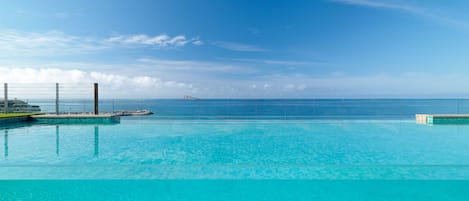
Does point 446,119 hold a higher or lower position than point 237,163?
higher

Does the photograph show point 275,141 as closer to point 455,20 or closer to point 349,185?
Result: point 349,185

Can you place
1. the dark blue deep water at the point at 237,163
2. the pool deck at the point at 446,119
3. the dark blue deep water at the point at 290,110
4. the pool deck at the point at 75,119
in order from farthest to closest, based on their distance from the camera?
the dark blue deep water at the point at 290,110 < the pool deck at the point at 75,119 < the pool deck at the point at 446,119 < the dark blue deep water at the point at 237,163

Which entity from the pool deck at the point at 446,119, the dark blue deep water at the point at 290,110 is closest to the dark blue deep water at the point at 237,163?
the pool deck at the point at 446,119

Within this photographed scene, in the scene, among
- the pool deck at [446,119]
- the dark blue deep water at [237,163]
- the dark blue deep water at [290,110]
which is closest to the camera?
the dark blue deep water at [237,163]

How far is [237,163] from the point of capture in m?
4.04

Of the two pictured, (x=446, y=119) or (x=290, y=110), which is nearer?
(x=446, y=119)

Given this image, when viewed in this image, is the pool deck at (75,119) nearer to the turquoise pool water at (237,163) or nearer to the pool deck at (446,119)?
the turquoise pool water at (237,163)

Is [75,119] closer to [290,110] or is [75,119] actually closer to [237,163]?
[237,163]

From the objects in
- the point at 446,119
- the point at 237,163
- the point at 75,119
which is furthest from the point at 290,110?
the point at 237,163

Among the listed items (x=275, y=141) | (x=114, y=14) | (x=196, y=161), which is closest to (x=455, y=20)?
(x=275, y=141)

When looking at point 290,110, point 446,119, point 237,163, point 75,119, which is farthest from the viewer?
point 290,110

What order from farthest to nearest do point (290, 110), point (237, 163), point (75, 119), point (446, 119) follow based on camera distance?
point (290, 110)
point (75, 119)
point (446, 119)
point (237, 163)

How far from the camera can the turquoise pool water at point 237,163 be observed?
2.90 m

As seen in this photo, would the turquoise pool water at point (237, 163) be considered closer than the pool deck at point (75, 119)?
Yes
